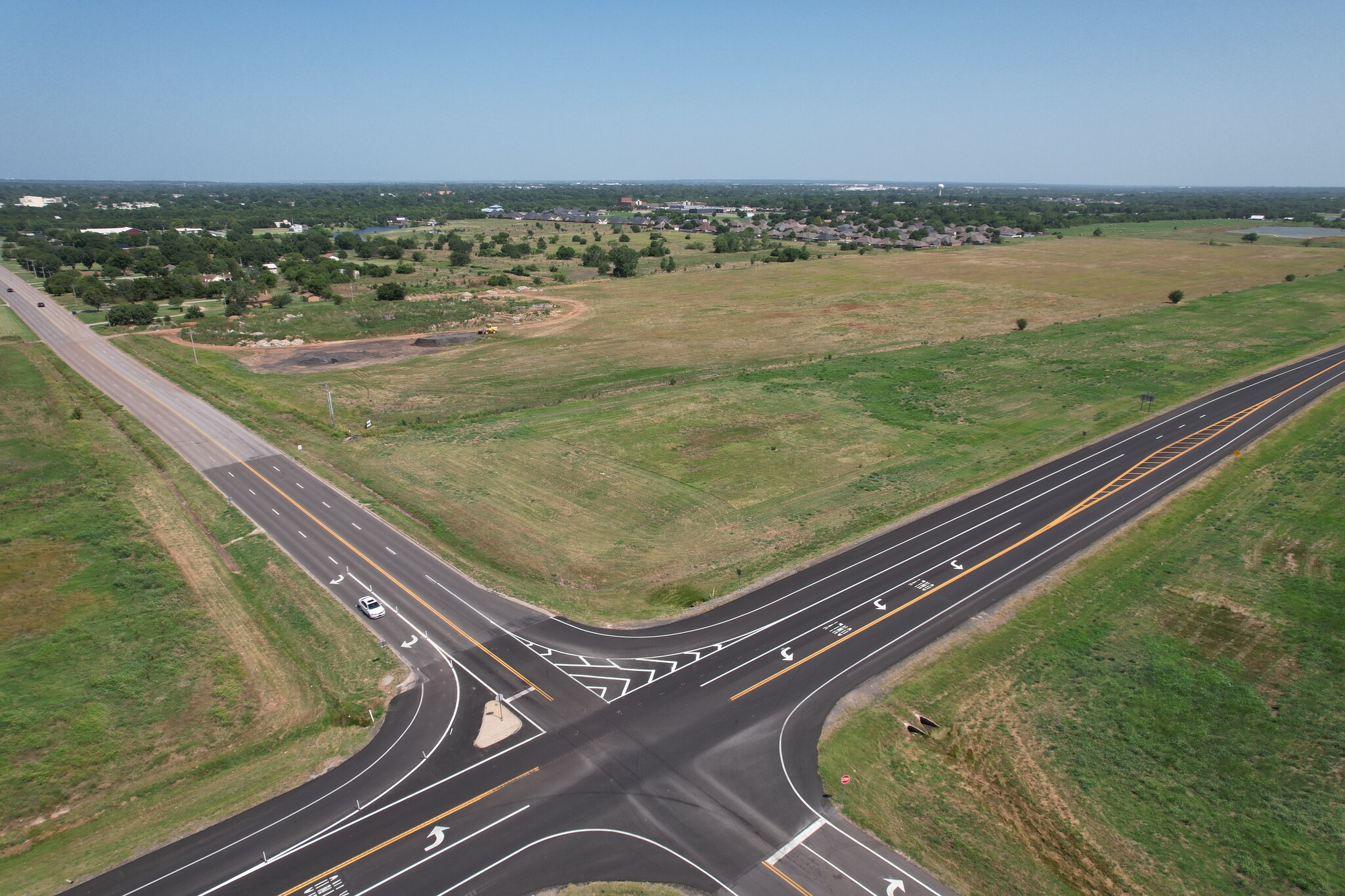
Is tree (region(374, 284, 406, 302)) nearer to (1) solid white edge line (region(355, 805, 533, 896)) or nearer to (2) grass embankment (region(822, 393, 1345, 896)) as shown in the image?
(1) solid white edge line (region(355, 805, 533, 896))

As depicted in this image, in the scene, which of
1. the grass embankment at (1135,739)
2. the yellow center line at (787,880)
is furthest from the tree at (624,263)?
the yellow center line at (787,880)

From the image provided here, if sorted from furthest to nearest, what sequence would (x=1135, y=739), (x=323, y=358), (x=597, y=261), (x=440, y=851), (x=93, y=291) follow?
1. (x=597, y=261)
2. (x=93, y=291)
3. (x=323, y=358)
4. (x=1135, y=739)
5. (x=440, y=851)

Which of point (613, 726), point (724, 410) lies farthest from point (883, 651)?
point (724, 410)

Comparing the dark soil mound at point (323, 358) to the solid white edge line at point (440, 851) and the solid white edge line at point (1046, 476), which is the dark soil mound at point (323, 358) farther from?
the solid white edge line at point (440, 851)

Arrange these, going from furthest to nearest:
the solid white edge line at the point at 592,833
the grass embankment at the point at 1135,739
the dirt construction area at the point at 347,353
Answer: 1. the dirt construction area at the point at 347,353
2. the grass embankment at the point at 1135,739
3. the solid white edge line at the point at 592,833

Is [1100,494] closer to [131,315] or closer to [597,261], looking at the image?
[131,315]

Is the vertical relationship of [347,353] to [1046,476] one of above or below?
above
